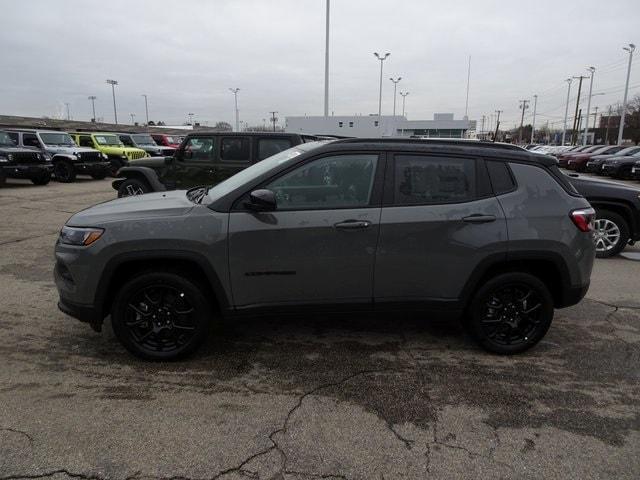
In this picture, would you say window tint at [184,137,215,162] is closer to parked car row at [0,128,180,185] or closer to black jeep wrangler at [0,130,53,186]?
parked car row at [0,128,180,185]

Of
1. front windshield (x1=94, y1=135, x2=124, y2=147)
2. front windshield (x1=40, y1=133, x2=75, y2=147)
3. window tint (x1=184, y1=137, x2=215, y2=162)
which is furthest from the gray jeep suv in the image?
front windshield (x1=94, y1=135, x2=124, y2=147)

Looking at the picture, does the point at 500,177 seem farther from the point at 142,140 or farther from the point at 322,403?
the point at 142,140

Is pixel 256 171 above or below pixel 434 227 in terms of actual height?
above

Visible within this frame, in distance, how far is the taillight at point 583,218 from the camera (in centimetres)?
387

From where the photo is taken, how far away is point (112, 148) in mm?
21953

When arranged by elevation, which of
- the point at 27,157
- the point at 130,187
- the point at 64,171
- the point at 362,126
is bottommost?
the point at 64,171

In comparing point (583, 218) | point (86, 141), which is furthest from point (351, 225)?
point (86, 141)

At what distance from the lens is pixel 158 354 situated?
3.76 meters

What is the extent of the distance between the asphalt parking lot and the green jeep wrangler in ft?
59.4

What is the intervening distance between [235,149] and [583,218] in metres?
6.80

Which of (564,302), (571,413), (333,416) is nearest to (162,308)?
(333,416)

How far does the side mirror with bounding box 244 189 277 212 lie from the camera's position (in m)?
3.48

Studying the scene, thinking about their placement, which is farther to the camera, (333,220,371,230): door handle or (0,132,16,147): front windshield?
(0,132,16,147): front windshield

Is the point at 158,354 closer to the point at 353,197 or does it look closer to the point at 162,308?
the point at 162,308
